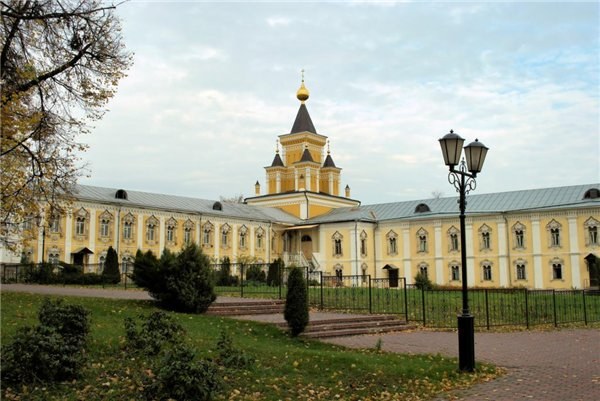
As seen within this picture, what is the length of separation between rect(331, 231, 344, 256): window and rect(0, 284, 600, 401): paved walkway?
33221mm

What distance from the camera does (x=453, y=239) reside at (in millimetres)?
48188

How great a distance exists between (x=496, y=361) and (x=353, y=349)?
9.79 ft

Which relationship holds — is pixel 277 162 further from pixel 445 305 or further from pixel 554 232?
pixel 445 305

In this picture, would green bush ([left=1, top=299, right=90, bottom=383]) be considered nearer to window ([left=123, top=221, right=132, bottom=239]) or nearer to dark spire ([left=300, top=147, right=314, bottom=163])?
window ([left=123, top=221, right=132, bottom=239])

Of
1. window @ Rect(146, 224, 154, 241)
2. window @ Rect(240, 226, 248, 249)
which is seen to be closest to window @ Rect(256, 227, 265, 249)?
window @ Rect(240, 226, 248, 249)

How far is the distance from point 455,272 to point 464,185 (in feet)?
124

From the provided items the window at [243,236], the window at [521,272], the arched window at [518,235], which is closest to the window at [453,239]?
the arched window at [518,235]

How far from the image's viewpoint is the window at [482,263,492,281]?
46.0 metres

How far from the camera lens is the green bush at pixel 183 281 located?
16.6 metres

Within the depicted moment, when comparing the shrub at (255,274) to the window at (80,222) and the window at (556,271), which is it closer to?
the window at (80,222)

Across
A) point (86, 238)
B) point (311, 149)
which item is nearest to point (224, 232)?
point (86, 238)

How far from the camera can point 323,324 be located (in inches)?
636

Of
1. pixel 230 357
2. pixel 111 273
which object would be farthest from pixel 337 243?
pixel 230 357

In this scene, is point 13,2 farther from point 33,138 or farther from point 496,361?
point 496,361
